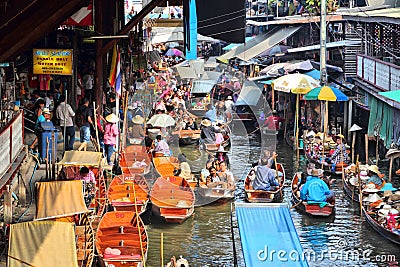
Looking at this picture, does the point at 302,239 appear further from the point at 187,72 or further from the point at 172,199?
the point at 187,72

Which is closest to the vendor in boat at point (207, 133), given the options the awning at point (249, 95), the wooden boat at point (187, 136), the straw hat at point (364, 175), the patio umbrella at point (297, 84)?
the wooden boat at point (187, 136)

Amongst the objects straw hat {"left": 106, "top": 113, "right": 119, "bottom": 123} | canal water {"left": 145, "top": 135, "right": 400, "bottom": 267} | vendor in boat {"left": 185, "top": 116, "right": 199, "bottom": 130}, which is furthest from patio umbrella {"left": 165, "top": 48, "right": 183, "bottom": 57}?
straw hat {"left": 106, "top": 113, "right": 119, "bottom": 123}

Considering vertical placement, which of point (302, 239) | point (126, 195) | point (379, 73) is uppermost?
point (379, 73)

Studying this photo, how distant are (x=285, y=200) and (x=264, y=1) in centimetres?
3062

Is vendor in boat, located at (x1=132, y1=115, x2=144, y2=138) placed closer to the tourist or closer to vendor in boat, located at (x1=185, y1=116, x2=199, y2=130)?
vendor in boat, located at (x1=185, y1=116, x2=199, y2=130)

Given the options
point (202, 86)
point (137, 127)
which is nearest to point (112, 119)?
point (137, 127)

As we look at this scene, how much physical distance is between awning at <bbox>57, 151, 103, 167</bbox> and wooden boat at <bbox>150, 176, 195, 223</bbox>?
2382 millimetres

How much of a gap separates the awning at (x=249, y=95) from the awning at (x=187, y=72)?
468cm

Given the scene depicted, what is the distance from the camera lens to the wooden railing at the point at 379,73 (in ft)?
76.6

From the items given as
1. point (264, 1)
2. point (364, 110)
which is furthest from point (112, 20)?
point (264, 1)

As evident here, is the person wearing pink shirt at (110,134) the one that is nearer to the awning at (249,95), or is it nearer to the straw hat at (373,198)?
the straw hat at (373,198)

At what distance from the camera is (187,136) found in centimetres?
3033

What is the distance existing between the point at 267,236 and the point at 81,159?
5526 mm

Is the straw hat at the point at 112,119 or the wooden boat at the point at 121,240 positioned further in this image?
the straw hat at the point at 112,119
